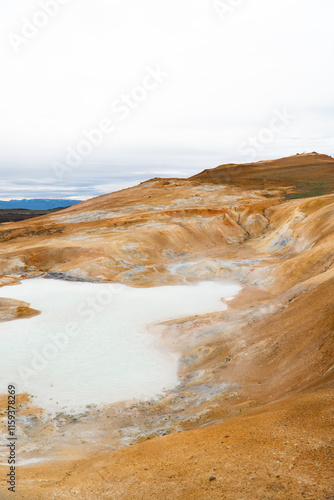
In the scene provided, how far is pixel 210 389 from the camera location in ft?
48.8

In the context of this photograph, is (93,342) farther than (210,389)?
Yes

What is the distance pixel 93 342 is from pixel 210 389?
25.9 ft

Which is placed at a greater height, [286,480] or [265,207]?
[265,207]

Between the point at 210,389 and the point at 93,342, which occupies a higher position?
the point at 93,342

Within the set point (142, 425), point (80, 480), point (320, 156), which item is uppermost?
point (320, 156)

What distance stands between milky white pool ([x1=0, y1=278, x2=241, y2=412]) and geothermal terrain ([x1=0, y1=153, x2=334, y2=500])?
0.74 m

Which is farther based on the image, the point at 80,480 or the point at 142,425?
the point at 142,425

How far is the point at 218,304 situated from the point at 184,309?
8.38 feet

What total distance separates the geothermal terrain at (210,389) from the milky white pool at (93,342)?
0.74 meters

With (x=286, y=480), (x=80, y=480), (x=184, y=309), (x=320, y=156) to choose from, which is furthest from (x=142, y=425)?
(x=320, y=156)

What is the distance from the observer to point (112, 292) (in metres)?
30.3

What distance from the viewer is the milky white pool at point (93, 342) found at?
15523mm

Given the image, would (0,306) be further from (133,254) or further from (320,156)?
(320,156)

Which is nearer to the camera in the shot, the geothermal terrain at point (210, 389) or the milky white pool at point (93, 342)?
the geothermal terrain at point (210, 389)
